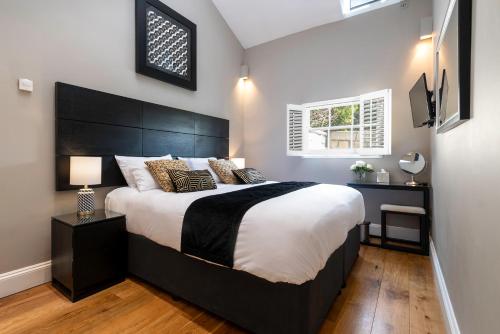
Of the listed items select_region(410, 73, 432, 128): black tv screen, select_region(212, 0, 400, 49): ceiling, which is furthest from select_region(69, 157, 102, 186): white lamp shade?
select_region(212, 0, 400, 49): ceiling

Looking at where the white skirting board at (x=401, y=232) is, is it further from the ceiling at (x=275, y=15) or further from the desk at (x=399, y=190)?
the ceiling at (x=275, y=15)

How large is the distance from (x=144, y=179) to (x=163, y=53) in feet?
5.85

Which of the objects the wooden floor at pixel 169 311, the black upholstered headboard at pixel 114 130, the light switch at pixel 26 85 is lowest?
the wooden floor at pixel 169 311

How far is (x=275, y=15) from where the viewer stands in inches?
159

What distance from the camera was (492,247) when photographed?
2.75ft

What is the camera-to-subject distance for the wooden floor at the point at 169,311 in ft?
5.21

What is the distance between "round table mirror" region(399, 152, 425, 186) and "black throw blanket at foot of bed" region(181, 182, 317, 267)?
238cm

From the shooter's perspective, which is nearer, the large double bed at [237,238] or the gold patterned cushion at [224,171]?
the large double bed at [237,238]

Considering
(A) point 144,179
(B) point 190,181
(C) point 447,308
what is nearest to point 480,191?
(C) point 447,308

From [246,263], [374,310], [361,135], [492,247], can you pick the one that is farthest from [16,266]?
[361,135]

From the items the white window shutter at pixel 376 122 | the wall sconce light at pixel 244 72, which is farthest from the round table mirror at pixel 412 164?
the wall sconce light at pixel 244 72

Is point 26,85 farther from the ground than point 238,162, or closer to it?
farther from the ground

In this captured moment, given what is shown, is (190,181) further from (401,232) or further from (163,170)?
(401,232)

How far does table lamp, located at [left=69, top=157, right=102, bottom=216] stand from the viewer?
205 cm
